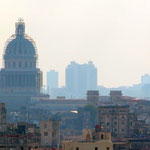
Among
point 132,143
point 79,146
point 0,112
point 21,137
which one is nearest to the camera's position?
point 79,146

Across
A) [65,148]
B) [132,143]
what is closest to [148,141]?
[132,143]

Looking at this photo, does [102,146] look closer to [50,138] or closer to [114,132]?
[50,138]

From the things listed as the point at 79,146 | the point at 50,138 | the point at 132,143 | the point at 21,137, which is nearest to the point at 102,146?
the point at 79,146

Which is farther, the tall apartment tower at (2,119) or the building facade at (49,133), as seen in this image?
the building facade at (49,133)

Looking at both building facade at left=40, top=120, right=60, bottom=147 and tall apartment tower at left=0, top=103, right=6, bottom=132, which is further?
building facade at left=40, top=120, right=60, bottom=147

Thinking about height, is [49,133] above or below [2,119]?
below

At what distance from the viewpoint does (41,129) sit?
558ft

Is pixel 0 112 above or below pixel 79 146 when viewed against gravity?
above

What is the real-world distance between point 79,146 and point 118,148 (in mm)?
50700

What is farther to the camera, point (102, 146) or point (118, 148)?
point (118, 148)

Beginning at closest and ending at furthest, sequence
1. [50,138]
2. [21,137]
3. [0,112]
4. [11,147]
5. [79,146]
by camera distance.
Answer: [79,146] → [11,147] → [21,137] → [50,138] → [0,112]

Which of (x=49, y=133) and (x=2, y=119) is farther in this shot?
(x=2, y=119)

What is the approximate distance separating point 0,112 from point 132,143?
29.3 metres

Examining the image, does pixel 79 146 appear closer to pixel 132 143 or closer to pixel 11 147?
pixel 11 147
